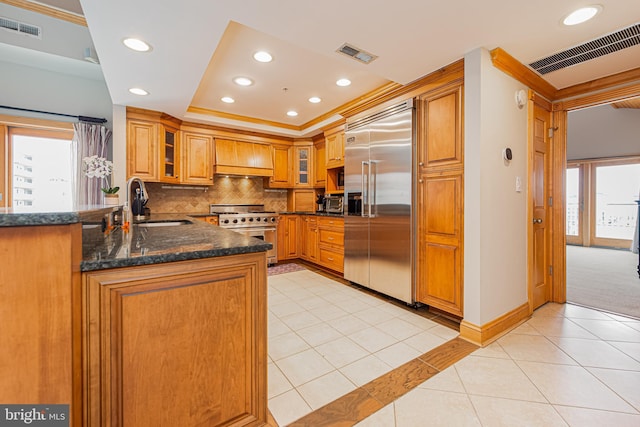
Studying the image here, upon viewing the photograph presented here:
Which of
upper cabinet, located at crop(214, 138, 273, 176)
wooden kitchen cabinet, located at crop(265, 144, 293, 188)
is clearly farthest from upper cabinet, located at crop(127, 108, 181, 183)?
wooden kitchen cabinet, located at crop(265, 144, 293, 188)

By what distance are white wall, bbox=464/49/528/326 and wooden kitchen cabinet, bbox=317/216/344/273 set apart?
6.24 feet

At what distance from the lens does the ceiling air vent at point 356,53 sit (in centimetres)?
210

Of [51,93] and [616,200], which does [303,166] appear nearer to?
[51,93]

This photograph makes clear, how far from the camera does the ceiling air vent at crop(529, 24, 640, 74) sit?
190cm

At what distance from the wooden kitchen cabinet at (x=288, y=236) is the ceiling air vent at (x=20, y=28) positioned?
364cm

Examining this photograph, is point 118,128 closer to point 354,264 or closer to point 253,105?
point 253,105

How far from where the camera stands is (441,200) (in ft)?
8.16

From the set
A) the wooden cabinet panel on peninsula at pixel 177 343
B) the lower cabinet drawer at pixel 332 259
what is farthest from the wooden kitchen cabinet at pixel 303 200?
the wooden cabinet panel on peninsula at pixel 177 343

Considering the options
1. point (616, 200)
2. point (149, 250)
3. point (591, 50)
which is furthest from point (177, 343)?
point (616, 200)

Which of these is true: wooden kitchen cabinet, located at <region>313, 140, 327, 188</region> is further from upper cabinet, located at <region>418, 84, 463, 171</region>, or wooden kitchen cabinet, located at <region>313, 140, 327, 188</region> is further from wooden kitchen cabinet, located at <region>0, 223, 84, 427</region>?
wooden kitchen cabinet, located at <region>0, 223, 84, 427</region>

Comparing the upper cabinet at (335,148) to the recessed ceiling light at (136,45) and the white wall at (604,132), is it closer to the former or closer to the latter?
the recessed ceiling light at (136,45)

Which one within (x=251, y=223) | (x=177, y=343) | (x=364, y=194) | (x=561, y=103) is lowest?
(x=177, y=343)

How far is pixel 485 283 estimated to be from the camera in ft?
7.02

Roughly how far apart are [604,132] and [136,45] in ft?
26.9
